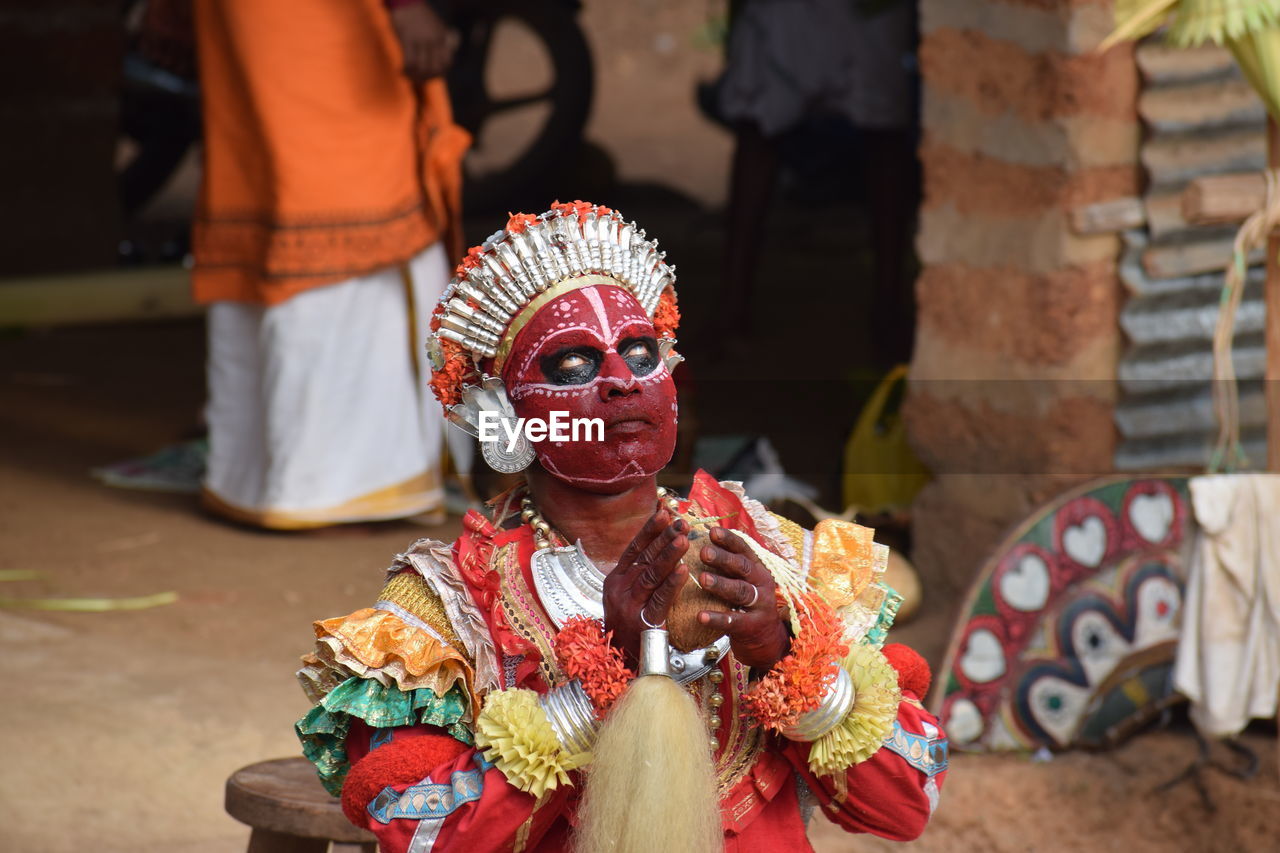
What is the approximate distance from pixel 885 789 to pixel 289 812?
0.95 m

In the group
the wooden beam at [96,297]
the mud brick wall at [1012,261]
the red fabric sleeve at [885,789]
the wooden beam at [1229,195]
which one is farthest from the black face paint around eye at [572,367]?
the wooden beam at [96,297]

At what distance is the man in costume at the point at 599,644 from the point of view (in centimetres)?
182

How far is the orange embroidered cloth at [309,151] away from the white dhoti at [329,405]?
0.11m

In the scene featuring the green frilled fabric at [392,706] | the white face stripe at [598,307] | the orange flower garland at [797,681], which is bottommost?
the green frilled fabric at [392,706]

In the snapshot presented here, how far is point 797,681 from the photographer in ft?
6.13

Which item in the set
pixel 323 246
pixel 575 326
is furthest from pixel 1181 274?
pixel 575 326

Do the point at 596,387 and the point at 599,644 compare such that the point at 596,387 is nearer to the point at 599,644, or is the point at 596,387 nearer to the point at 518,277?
the point at 518,277

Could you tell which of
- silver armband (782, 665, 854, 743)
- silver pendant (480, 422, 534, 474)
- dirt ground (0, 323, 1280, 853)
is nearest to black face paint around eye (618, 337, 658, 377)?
silver pendant (480, 422, 534, 474)

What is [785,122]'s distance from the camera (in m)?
6.56

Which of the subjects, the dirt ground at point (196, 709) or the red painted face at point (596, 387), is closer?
the red painted face at point (596, 387)

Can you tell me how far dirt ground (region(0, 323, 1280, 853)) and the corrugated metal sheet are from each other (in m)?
0.76

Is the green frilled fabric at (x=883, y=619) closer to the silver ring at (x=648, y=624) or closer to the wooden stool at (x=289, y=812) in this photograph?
the silver ring at (x=648, y=624)

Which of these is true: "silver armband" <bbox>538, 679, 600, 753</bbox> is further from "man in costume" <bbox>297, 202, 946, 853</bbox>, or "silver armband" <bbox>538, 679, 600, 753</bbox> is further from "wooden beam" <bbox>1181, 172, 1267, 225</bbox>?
"wooden beam" <bbox>1181, 172, 1267, 225</bbox>

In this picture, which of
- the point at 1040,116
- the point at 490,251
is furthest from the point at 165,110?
the point at 490,251
